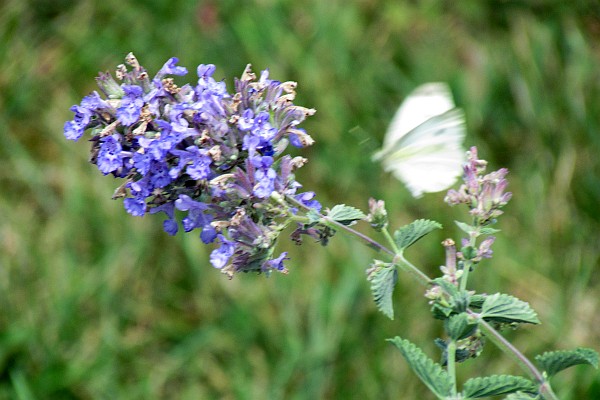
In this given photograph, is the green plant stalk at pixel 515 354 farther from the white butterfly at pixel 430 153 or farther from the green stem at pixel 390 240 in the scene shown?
the white butterfly at pixel 430 153

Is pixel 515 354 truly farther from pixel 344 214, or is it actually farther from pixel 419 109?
pixel 419 109

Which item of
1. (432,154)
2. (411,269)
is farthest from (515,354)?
(432,154)

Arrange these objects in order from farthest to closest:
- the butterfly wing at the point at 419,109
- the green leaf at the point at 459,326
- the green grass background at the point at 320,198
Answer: the green grass background at the point at 320,198 < the butterfly wing at the point at 419,109 < the green leaf at the point at 459,326

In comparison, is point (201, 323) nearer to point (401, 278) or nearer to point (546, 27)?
point (401, 278)

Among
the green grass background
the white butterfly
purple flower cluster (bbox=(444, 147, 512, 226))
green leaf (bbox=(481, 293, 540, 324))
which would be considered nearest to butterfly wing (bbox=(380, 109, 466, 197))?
the white butterfly

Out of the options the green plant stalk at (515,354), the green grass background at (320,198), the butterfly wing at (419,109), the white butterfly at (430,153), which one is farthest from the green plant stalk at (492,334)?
the green grass background at (320,198)

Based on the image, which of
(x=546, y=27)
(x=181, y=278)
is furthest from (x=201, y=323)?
(x=546, y=27)
